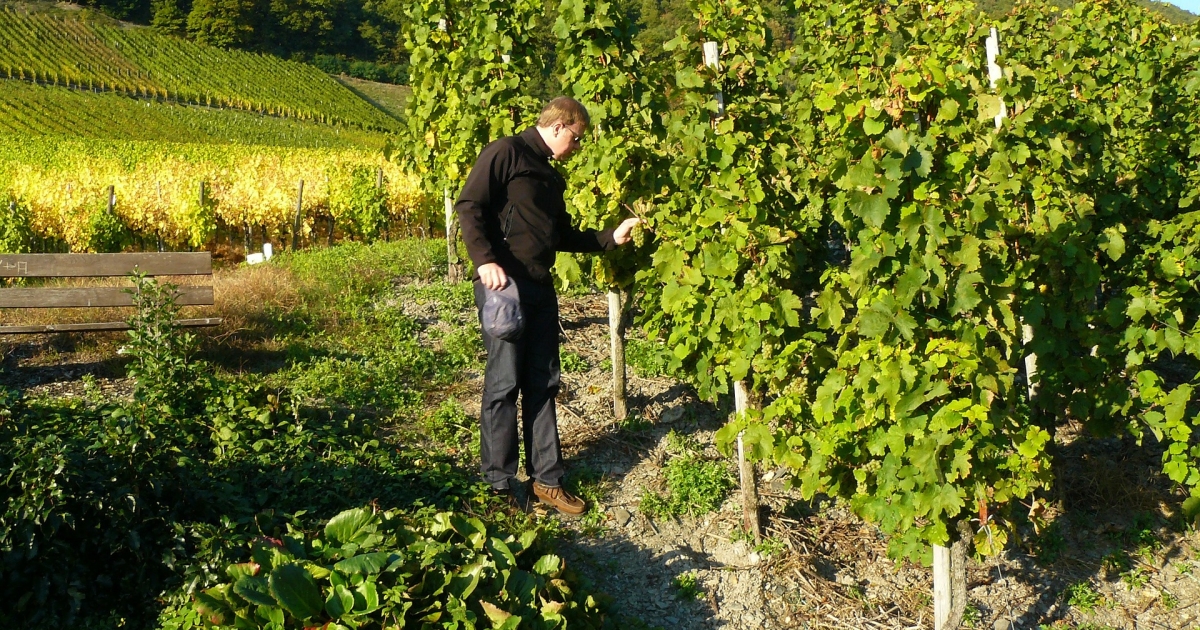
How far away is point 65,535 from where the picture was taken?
3355 millimetres

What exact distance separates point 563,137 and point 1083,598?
317cm

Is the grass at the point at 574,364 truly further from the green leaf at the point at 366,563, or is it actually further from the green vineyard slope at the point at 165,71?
the green vineyard slope at the point at 165,71

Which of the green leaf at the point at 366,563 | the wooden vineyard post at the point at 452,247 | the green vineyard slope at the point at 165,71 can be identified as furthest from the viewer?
the green vineyard slope at the point at 165,71

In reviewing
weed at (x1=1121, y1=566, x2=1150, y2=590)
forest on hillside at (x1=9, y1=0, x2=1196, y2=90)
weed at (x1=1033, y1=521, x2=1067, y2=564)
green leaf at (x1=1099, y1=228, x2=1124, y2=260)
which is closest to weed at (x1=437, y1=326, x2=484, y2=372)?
weed at (x1=1033, y1=521, x2=1067, y2=564)

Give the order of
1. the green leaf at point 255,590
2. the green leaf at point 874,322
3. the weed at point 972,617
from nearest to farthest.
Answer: the green leaf at point 255,590 → the green leaf at point 874,322 → the weed at point 972,617

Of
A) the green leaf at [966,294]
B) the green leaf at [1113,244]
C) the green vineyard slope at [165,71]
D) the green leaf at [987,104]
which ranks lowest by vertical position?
the green leaf at [966,294]

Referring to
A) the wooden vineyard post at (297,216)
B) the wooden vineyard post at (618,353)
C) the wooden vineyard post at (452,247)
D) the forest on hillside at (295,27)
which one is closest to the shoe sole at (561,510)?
the wooden vineyard post at (618,353)

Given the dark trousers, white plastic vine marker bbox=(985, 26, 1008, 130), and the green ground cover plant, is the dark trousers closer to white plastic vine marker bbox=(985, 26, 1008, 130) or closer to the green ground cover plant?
the green ground cover plant

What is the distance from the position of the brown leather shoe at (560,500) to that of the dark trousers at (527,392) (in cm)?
A: 4

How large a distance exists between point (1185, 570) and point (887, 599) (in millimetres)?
1592

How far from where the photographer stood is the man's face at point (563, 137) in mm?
4078

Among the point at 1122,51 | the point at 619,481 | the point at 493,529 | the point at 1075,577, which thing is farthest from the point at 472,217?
the point at 1122,51

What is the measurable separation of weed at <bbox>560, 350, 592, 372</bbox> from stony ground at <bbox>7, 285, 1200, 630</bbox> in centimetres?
86

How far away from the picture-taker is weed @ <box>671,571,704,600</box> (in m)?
4.08
